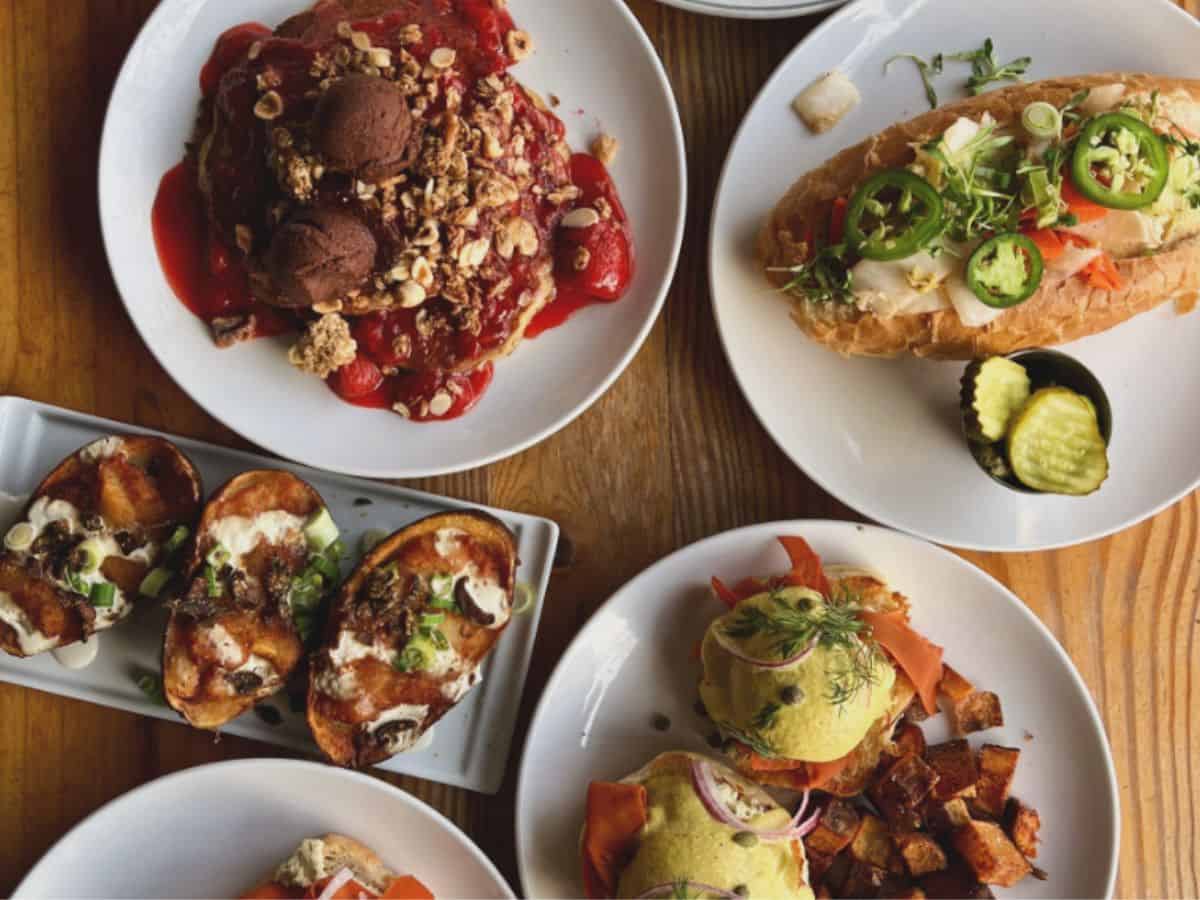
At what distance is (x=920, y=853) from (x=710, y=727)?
0.65 m

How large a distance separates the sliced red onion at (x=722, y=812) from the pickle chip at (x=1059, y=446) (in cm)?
103

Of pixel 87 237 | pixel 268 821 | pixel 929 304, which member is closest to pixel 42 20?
pixel 87 237

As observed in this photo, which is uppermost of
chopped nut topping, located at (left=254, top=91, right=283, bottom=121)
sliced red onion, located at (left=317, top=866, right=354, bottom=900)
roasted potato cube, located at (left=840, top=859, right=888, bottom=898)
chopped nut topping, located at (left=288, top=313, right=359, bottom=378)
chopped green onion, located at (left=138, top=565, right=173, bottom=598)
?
chopped nut topping, located at (left=254, top=91, right=283, bottom=121)

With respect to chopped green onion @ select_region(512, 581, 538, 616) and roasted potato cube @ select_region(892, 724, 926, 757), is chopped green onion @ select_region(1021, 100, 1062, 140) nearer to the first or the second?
roasted potato cube @ select_region(892, 724, 926, 757)

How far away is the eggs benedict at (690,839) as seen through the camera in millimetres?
2666

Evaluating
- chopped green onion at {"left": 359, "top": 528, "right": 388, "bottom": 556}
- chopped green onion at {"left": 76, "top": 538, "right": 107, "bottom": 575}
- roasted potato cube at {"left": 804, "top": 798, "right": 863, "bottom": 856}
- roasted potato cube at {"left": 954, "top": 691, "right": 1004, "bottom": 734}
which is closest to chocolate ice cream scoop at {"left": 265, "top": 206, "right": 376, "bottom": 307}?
chopped green onion at {"left": 359, "top": 528, "right": 388, "bottom": 556}

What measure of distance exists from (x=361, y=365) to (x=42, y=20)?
4.35 ft

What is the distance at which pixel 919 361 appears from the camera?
9.87 ft

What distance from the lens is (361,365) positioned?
2742mm

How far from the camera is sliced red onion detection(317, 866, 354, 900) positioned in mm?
2633

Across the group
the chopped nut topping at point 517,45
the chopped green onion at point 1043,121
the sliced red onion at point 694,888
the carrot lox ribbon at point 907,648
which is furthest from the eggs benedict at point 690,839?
the chopped nut topping at point 517,45

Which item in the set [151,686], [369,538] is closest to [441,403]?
[369,538]

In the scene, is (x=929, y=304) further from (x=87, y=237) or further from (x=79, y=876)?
(x=79, y=876)

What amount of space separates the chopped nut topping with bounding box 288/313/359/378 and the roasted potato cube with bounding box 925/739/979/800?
1892 millimetres
